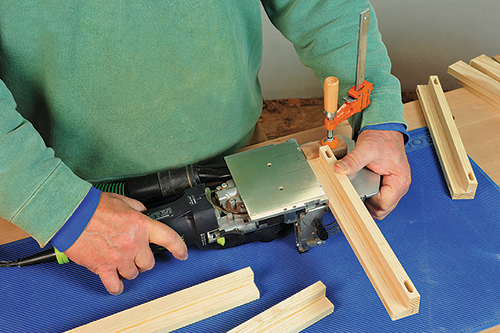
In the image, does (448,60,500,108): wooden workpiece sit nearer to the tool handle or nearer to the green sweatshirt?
the green sweatshirt

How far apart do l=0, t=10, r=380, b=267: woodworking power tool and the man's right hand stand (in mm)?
51

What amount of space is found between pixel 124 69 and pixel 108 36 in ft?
0.32

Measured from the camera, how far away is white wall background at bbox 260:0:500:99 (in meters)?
2.51

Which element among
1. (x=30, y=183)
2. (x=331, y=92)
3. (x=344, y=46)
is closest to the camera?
(x=30, y=183)

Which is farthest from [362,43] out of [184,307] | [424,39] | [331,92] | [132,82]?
[424,39]

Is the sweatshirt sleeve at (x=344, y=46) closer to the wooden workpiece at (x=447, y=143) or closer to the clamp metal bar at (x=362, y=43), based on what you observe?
the clamp metal bar at (x=362, y=43)

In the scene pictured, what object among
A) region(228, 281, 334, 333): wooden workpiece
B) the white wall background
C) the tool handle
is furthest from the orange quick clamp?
the white wall background

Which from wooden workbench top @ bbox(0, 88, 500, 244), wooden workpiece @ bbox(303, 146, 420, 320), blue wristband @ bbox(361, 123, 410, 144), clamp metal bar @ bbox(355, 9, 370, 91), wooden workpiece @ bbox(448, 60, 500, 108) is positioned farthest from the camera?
wooden workpiece @ bbox(448, 60, 500, 108)

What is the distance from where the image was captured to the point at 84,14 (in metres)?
0.96

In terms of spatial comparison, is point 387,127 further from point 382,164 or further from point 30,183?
point 30,183

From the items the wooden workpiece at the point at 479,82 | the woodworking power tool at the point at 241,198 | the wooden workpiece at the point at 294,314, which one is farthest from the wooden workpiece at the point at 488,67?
the wooden workpiece at the point at 294,314

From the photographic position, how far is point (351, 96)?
1.22m

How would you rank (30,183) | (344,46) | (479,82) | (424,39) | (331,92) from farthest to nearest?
1. (424,39)
2. (479,82)
3. (344,46)
4. (331,92)
5. (30,183)

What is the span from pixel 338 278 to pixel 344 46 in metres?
0.78
